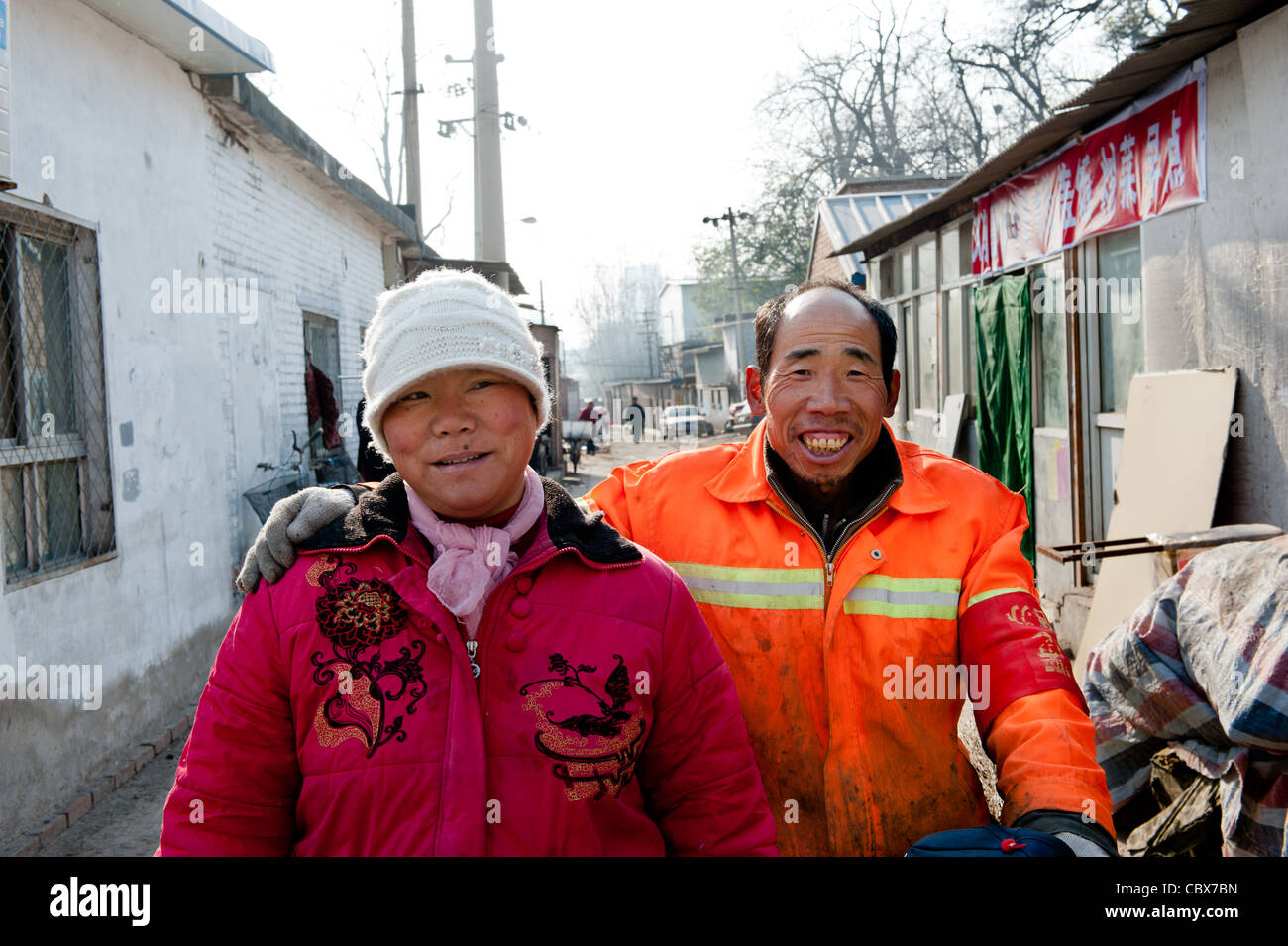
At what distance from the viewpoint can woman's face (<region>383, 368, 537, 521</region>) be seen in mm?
1629

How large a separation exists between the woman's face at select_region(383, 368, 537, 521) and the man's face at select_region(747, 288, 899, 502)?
2.74 ft

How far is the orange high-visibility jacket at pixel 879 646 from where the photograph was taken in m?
2.04

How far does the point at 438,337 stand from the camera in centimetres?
159

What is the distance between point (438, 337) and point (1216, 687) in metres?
2.83

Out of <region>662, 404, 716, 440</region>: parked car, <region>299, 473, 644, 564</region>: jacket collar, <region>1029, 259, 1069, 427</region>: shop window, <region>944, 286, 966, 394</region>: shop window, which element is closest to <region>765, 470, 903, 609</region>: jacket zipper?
<region>299, 473, 644, 564</region>: jacket collar

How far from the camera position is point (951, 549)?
2123mm

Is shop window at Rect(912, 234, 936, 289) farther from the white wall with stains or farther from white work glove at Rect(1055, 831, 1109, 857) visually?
white work glove at Rect(1055, 831, 1109, 857)

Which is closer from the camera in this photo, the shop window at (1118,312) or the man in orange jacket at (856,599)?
the man in orange jacket at (856,599)

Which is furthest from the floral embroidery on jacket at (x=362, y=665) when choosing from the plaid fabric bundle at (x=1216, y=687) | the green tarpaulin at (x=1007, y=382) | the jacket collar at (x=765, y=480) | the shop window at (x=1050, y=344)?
the green tarpaulin at (x=1007, y=382)

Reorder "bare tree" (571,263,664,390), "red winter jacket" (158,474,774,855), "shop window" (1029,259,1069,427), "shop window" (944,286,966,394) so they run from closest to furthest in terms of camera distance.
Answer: "red winter jacket" (158,474,774,855) → "shop window" (1029,259,1069,427) → "shop window" (944,286,966,394) → "bare tree" (571,263,664,390)

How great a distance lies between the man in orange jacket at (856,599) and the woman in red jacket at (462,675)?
421 millimetres

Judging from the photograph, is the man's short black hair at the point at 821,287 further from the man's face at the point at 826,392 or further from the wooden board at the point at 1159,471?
the wooden board at the point at 1159,471

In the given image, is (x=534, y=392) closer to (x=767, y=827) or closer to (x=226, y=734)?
(x=226, y=734)
